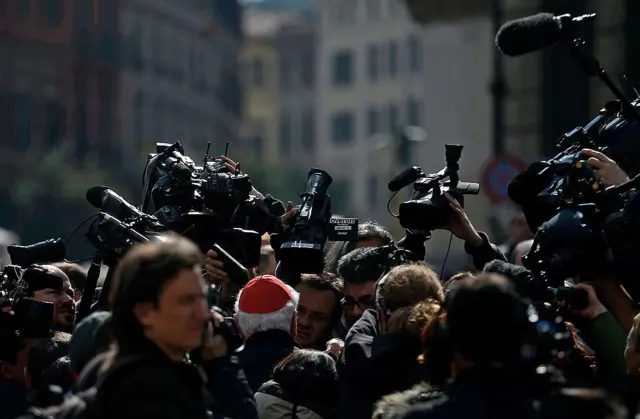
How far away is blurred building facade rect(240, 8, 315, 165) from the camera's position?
10700cm

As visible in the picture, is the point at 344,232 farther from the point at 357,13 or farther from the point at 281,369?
the point at 357,13

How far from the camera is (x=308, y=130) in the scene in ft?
351

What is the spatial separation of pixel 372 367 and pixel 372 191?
8875 cm

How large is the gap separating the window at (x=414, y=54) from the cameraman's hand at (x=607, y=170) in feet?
272

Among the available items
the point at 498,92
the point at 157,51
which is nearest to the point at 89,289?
the point at 498,92

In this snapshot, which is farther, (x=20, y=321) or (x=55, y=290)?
(x=55, y=290)

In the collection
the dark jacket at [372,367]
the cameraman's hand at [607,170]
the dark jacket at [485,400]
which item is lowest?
the dark jacket at [372,367]

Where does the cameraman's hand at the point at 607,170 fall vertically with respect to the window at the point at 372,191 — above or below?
above

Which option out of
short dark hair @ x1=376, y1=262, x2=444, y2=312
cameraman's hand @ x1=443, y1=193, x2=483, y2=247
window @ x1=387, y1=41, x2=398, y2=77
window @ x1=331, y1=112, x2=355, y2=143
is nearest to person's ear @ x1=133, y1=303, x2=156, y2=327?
short dark hair @ x1=376, y1=262, x2=444, y2=312

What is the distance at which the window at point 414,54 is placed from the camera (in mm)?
90438

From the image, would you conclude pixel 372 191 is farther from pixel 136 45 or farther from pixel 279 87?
pixel 136 45

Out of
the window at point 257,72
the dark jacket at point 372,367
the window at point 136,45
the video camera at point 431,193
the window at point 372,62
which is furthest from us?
the window at point 257,72

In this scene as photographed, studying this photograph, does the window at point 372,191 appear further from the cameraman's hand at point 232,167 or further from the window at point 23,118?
the cameraman's hand at point 232,167

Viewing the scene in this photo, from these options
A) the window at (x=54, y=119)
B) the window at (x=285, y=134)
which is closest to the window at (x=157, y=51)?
the window at (x=54, y=119)
